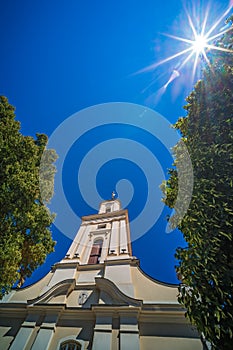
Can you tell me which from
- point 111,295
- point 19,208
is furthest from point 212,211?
point 111,295

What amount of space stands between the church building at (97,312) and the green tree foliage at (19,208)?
10.4 feet

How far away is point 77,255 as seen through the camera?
13.7 meters

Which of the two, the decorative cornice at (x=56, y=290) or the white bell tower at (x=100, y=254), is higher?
the white bell tower at (x=100, y=254)

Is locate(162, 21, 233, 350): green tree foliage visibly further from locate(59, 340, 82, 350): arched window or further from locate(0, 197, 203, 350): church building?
locate(59, 340, 82, 350): arched window

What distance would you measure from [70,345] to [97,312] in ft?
5.65

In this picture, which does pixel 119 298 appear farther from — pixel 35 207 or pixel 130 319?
pixel 35 207

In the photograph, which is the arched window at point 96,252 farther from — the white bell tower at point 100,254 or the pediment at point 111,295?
the pediment at point 111,295

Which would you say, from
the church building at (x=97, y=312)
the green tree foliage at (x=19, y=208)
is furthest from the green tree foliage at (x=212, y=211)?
the green tree foliage at (x=19, y=208)

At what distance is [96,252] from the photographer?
564 inches

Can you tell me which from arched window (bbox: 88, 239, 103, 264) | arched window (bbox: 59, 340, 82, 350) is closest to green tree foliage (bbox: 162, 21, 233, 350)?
arched window (bbox: 59, 340, 82, 350)

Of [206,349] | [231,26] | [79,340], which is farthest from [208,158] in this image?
[79,340]

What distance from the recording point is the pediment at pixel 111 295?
902cm

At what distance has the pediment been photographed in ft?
29.6

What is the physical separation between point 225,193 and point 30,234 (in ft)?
24.5
